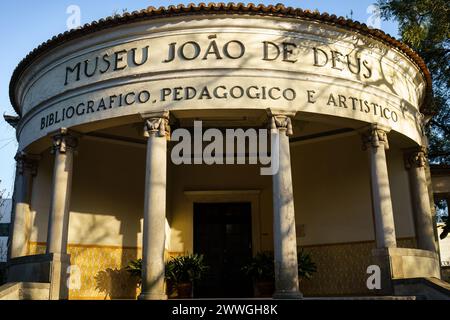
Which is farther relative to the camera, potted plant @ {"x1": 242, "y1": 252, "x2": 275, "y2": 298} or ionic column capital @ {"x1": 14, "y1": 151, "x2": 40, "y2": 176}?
ionic column capital @ {"x1": 14, "y1": 151, "x2": 40, "y2": 176}

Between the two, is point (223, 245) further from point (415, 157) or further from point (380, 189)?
point (415, 157)

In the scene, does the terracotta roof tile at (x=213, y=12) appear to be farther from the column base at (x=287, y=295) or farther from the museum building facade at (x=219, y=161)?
the column base at (x=287, y=295)

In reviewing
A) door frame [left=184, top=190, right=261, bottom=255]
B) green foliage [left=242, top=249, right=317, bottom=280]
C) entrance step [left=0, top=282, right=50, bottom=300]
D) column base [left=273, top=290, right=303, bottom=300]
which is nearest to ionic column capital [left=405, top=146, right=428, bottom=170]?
green foliage [left=242, top=249, right=317, bottom=280]

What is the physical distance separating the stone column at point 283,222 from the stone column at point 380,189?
240 centimetres

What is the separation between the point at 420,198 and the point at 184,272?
22.8 feet

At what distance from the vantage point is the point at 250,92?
11055 mm

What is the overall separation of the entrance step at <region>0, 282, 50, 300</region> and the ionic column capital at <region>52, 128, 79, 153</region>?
325 cm

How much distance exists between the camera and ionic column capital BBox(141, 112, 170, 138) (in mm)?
11039

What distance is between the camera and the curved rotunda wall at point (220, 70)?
1116 centimetres

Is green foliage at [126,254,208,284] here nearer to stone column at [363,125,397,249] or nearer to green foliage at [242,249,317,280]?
green foliage at [242,249,317,280]

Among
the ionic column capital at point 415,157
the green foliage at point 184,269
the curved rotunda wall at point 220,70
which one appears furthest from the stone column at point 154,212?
the ionic column capital at point 415,157
